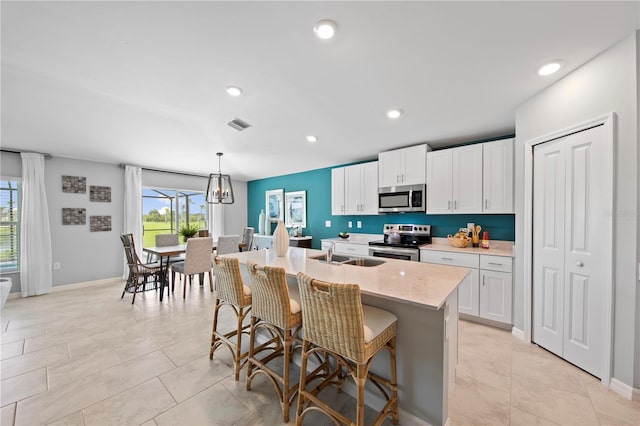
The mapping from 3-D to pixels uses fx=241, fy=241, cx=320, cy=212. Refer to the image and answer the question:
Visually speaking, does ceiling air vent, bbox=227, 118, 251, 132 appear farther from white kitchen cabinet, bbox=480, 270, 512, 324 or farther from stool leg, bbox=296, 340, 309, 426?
white kitchen cabinet, bbox=480, 270, 512, 324

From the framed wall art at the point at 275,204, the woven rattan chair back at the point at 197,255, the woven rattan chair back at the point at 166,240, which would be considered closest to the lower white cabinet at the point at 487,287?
the woven rattan chair back at the point at 197,255

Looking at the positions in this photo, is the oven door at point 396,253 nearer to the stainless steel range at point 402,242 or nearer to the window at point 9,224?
the stainless steel range at point 402,242

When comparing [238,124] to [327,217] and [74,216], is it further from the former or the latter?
[74,216]

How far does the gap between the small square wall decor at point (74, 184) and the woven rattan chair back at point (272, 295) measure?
4.80m

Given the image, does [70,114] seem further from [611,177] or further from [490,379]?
[611,177]

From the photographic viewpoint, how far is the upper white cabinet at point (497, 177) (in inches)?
114

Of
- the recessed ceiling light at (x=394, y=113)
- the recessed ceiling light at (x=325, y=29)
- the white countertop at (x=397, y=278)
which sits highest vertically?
the recessed ceiling light at (x=325, y=29)

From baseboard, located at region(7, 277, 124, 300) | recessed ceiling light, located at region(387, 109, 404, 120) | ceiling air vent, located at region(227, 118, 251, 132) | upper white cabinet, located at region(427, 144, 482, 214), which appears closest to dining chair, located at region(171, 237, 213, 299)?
baseboard, located at region(7, 277, 124, 300)

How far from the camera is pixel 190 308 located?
351cm

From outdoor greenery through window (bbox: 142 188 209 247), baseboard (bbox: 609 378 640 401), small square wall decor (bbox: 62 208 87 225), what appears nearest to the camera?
baseboard (bbox: 609 378 640 401)

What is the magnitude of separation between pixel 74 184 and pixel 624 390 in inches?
289

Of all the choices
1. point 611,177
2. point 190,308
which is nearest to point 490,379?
point 611,177

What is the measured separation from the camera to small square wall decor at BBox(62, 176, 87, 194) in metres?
4.29

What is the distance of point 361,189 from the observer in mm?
4316
